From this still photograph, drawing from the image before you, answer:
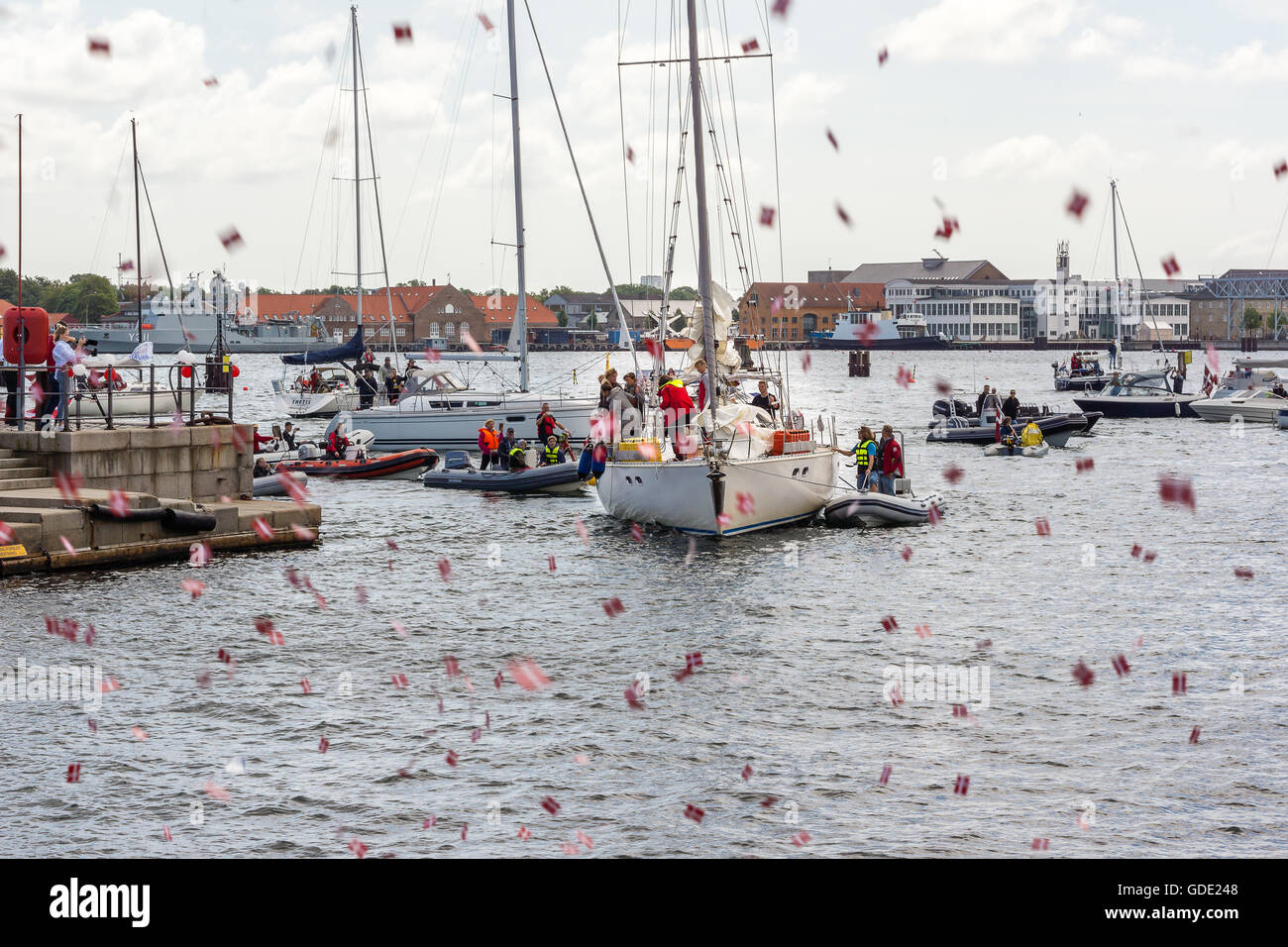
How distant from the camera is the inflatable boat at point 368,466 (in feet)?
132

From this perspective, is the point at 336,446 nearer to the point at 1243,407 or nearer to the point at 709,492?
the point at 709,492

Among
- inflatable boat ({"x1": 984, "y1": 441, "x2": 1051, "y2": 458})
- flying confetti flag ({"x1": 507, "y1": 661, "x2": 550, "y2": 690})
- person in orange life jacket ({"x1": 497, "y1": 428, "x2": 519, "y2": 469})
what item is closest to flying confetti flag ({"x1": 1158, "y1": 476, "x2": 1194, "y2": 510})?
inflatable boat ({"x1": 984, "y1": 441, "x2": 1051, "y2": 458})

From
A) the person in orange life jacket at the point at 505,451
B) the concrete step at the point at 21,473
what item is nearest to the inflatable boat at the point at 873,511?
the person in orange life jacket at the point at 505,451

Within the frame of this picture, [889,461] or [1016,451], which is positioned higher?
[889,461]

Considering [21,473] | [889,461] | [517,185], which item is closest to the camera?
[21,473]

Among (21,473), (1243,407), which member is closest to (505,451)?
(21,473)

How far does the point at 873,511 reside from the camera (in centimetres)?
2917

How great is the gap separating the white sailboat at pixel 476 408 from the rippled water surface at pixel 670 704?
19.8 meters

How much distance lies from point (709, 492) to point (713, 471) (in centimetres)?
46

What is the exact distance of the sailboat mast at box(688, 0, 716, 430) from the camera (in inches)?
1074

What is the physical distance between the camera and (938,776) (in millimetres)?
12242

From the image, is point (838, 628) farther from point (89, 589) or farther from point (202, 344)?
point (202, 344)

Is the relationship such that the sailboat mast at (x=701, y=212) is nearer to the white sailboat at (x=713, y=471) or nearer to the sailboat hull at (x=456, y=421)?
the white sailboat at (x=713, y=471)
